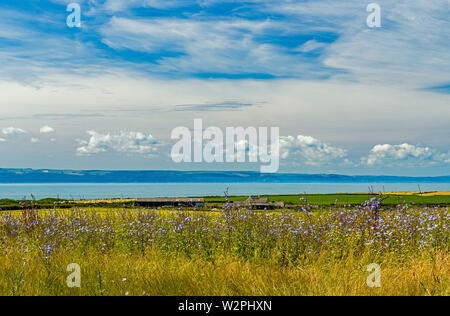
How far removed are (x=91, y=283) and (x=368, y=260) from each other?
4.64 meters

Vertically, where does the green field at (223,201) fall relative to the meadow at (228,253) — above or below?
above

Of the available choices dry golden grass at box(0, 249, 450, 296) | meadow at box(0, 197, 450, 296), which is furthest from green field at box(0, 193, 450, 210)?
dry golden grass at box(0, 249, 450, 296)

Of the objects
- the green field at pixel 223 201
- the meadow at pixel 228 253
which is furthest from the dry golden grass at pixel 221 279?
the green field at pixel 223 201

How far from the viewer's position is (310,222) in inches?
355

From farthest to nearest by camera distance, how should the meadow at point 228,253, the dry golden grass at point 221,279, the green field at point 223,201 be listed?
1. the green field at point 223,201
2. the meadow at point 228,253
3. the dry golden grass at point 221,279

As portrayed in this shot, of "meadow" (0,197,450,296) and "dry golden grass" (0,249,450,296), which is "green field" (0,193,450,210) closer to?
"meadow" (0,197,450,296)

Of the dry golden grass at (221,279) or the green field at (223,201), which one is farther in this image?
the green field at (223,201)

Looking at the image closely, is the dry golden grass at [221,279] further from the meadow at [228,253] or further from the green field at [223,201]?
the green field at [223,201]

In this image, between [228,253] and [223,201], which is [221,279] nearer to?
[228,253]

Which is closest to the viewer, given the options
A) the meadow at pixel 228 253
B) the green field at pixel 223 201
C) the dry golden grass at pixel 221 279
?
the dry golden grass at pixel 221 279

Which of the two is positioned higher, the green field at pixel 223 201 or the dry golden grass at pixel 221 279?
the green field at pixel 223 201

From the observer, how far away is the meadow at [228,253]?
567 centimetres
